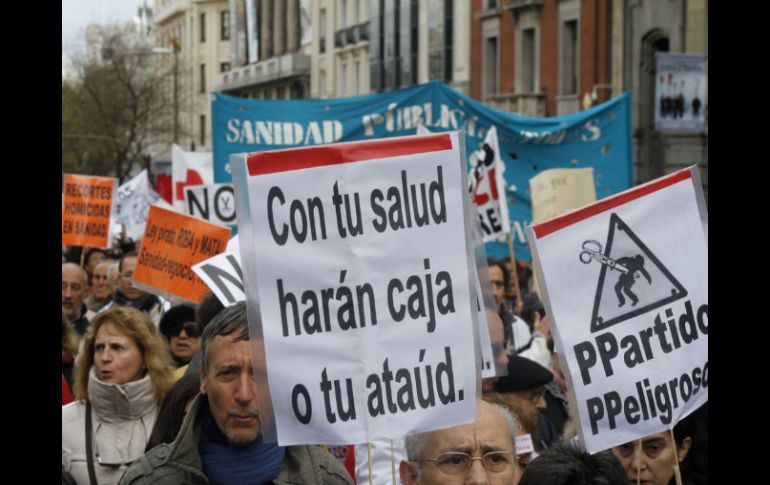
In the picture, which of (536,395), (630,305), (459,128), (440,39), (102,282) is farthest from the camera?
(440,39)

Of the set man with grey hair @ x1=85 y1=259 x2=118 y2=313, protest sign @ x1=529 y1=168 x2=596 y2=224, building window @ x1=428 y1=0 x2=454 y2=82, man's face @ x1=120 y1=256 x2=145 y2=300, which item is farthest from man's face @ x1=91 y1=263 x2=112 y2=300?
building window @ x1=428 y1=0 x2=454 y2=82

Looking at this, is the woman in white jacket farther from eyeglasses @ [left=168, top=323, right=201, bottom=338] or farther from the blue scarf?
the blue scarf

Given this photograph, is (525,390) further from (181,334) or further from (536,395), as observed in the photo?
(181,334)

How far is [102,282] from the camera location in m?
11.2

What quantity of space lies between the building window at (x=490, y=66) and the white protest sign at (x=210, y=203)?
25.5 m

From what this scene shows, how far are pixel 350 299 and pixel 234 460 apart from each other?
562 mm

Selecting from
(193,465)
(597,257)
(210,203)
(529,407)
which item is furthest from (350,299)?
(210,203)

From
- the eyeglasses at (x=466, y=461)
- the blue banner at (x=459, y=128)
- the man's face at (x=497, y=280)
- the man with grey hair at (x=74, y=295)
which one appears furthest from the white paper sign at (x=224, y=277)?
the blue banner at (x=459, y=128)

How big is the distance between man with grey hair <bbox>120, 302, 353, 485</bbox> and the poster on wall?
69.7 feet

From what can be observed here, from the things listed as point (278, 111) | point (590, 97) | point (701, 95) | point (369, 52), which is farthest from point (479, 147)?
point (369, 52)

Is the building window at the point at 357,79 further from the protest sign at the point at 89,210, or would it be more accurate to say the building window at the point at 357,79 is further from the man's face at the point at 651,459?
the man's face at the point at 651,459

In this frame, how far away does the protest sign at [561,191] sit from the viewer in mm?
12320

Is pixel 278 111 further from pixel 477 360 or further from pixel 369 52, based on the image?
pixel 369 52
